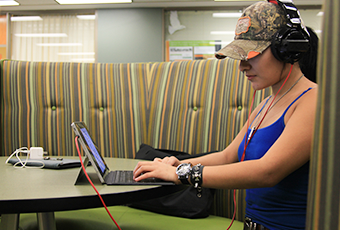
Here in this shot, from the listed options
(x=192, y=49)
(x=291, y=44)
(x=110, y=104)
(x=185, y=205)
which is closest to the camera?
(x=291, y=44)

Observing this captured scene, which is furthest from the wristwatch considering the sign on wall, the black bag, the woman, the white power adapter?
the sign on wall

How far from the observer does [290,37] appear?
2.42 ft

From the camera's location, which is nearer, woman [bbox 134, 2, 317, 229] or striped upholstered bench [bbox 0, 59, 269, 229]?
woman [bbox 134, 2, 317, 229]

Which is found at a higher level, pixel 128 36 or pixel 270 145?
pixel 128 36

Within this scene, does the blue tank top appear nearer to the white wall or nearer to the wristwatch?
the wristwatch

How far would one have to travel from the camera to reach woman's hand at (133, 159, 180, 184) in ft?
2.46

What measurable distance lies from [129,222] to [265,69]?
789 mm

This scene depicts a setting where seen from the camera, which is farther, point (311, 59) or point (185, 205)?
point (185, 205)

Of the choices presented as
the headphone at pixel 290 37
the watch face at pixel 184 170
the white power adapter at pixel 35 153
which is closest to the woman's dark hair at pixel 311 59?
the headphone at pixel 290 37

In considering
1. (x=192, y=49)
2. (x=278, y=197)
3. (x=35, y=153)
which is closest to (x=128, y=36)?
(x=192, y=49)

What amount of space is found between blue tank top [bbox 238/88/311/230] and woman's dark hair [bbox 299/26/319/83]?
0.65ft

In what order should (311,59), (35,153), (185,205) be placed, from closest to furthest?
(311,59)
(35,153)
(185,205)

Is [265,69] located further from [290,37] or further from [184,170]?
A: [184,170]

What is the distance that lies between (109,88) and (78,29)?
3780 mm
